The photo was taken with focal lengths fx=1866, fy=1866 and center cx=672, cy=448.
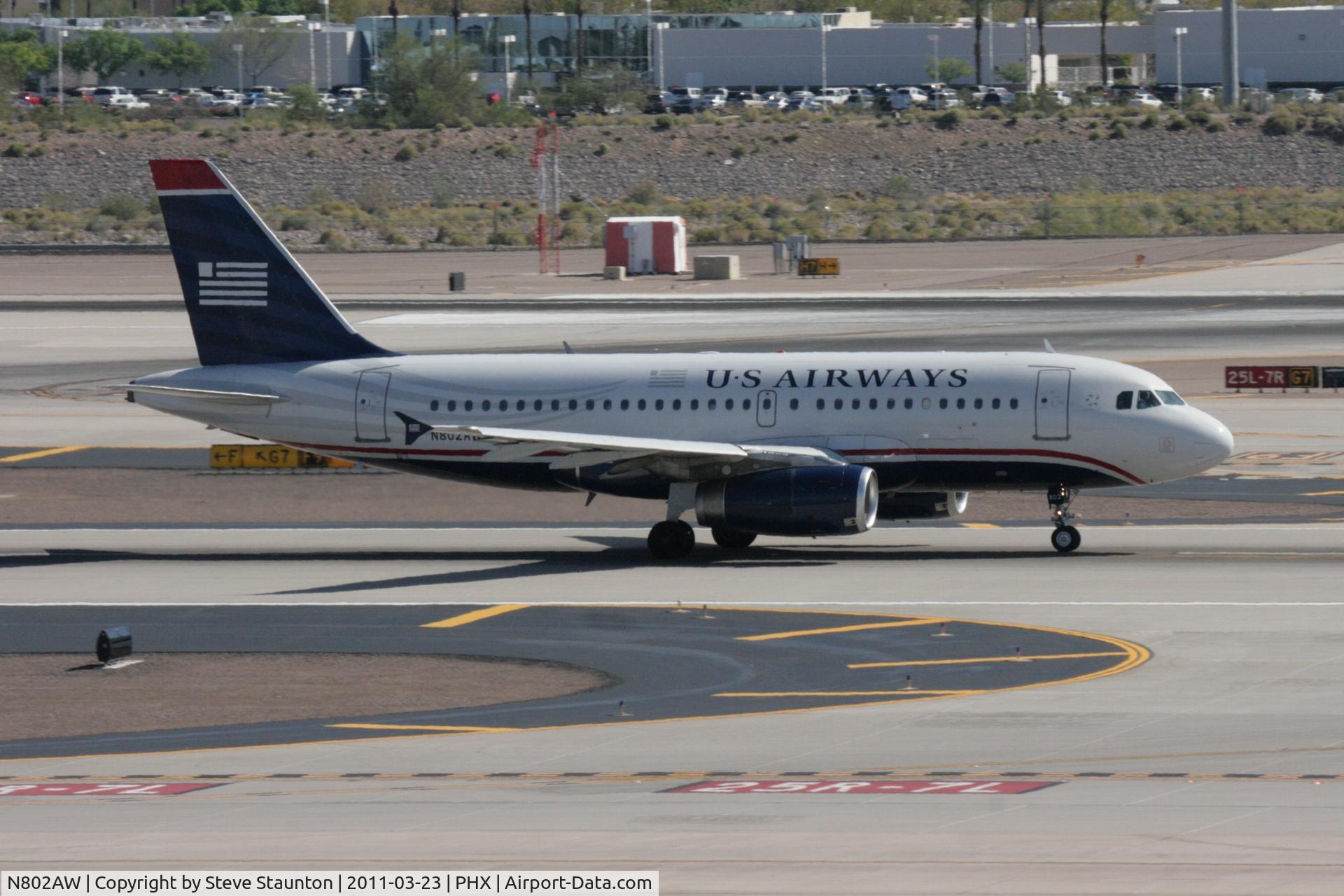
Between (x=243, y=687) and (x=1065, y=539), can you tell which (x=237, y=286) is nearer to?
(x=243, y=687)

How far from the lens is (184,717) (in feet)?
90.2

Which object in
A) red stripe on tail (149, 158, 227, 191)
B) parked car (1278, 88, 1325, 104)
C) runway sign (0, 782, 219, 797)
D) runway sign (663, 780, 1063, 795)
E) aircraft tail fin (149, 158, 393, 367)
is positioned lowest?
runway sign (0, 782, 219, 797)

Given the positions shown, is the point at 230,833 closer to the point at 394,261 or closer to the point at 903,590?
the point at 903,590

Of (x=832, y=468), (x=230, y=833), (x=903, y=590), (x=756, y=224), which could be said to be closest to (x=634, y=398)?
(x=832, y=468)

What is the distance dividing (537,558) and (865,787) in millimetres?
20580

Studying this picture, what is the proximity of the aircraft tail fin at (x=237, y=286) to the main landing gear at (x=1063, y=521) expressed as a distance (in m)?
16.0

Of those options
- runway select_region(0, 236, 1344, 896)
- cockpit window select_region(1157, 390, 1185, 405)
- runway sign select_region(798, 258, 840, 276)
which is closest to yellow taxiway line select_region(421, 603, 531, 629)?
runway select_region(0, 236, 1344, 896)

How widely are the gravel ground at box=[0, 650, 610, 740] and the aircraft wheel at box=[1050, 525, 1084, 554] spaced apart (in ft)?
45.1

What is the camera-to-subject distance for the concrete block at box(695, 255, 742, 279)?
354 ft

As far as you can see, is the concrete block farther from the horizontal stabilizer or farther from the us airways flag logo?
the horizontal stabilizer

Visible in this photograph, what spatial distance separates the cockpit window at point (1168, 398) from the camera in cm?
3969

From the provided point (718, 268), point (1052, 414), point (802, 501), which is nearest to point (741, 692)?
point (802, 501)

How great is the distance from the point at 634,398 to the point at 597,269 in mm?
74198

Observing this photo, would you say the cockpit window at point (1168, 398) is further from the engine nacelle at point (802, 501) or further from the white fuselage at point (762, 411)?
the engine nacelle at point (802, 501)
